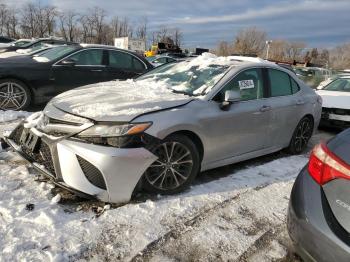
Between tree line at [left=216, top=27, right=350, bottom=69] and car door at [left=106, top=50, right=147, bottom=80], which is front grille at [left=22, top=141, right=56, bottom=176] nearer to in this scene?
car door at [left=106, top=50, right=147, bottom=80]

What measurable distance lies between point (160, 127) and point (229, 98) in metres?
1.01

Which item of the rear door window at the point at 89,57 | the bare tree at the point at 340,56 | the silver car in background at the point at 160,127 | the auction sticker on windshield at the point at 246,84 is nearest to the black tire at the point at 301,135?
the silver car in background at the point at 160,127

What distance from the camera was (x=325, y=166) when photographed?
8.26ft

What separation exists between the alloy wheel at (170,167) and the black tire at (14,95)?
4376 millimetres

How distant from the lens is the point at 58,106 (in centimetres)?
406

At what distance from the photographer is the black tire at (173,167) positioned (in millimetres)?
3791

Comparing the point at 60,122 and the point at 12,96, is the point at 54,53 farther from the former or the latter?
the point at 60,122

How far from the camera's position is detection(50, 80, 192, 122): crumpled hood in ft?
12.0

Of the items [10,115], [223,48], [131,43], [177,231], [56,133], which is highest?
[56,133]

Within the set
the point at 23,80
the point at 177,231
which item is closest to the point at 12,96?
the point at 23,80

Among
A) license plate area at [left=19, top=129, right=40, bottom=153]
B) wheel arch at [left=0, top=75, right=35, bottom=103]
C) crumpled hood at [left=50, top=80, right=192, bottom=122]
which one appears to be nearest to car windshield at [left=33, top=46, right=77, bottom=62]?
wheel arch at [left=0, top=75, right=35, bottom=103]

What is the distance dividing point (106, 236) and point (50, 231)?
1.52ft

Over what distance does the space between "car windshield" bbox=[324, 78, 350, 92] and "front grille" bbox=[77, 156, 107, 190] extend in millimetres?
7431

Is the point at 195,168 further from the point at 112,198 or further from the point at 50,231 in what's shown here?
the point at 50,231
